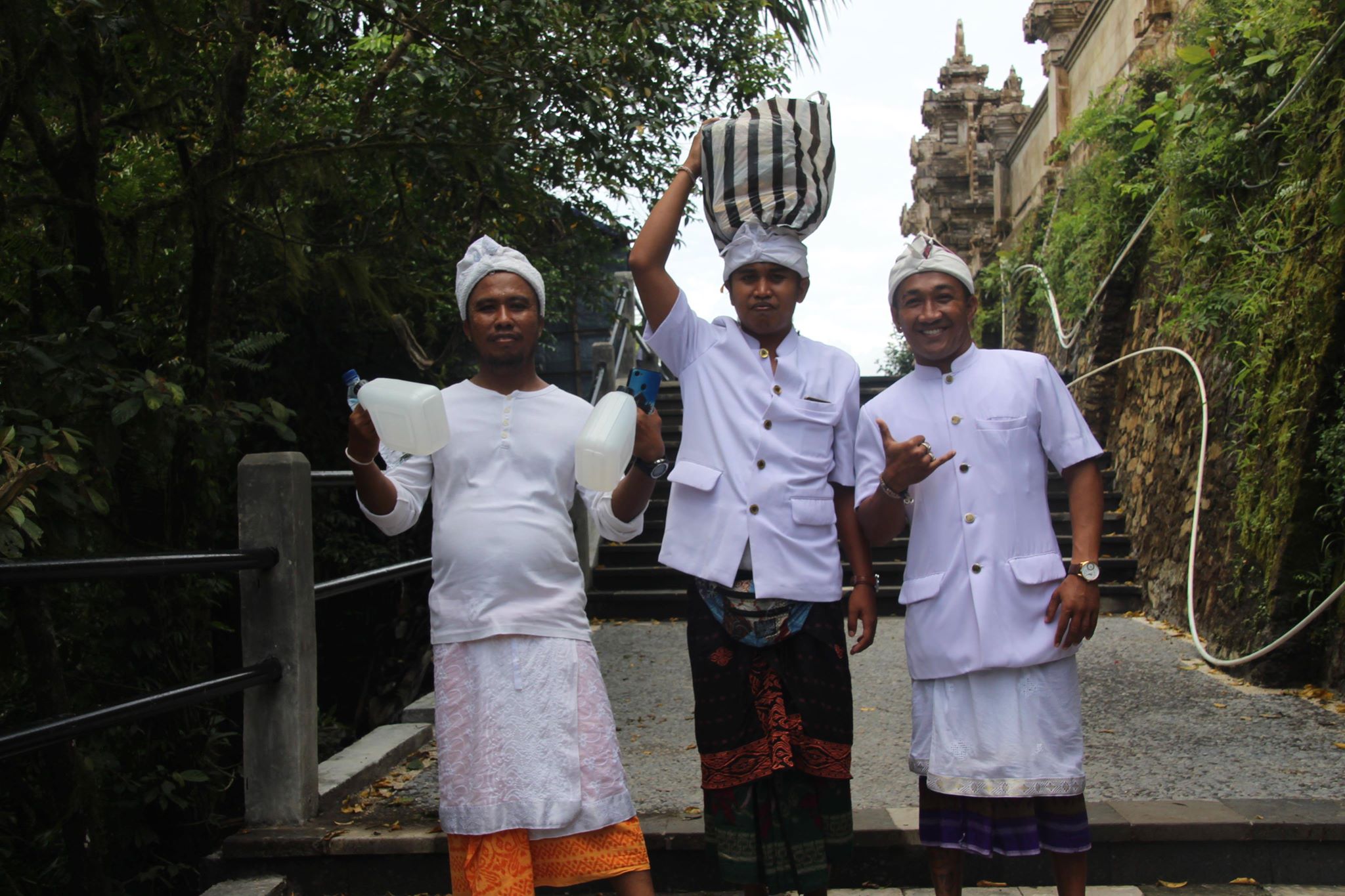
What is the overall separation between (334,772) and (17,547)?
161 centimetres

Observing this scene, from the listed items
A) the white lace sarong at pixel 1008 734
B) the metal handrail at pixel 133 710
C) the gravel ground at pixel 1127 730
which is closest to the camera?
the metal handrail at pixel 133 710

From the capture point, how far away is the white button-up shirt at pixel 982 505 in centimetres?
285

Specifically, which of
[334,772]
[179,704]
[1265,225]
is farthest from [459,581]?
[1265,225]

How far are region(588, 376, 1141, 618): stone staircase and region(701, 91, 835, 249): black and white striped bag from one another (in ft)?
17.2

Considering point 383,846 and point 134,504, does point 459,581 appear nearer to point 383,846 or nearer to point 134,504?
point 383,846

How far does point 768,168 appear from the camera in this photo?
118 inches

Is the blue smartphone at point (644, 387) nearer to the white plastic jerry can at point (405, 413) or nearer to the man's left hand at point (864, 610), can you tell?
the white plastic jerry can at point (405, 413)

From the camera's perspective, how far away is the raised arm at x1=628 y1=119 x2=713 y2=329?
297 cm

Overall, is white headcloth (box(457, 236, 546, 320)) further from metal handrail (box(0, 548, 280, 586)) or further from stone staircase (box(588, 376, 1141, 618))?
stone staircase (box(588, 376, 1141, 618))

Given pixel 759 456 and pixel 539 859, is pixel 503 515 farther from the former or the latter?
pixel 539 859

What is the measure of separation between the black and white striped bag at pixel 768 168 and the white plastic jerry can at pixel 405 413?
0.88m

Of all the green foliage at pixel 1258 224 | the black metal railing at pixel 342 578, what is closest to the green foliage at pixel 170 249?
the black metal railing at pixel 342 578

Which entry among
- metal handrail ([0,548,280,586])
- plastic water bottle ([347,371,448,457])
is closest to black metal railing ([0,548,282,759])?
metal handrail ([0,548,280,586])

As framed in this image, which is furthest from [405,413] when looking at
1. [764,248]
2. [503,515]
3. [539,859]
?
[539,859]
